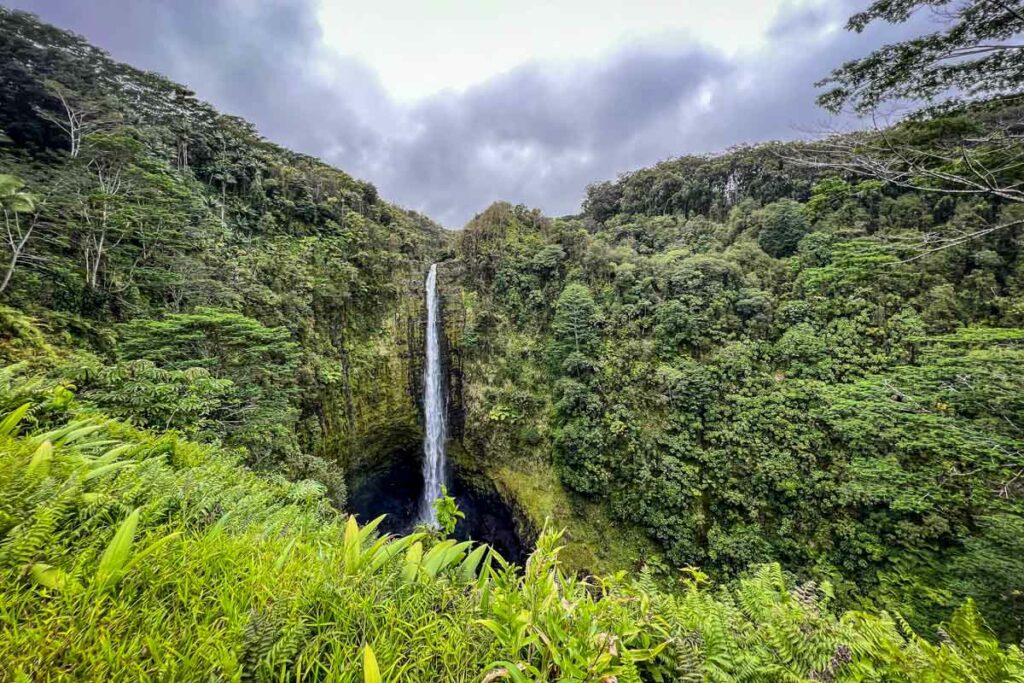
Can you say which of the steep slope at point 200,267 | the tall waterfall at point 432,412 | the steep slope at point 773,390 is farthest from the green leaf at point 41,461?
the tall waterfall at point 432,412

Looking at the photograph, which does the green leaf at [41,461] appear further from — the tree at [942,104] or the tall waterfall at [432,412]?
the tall waterfall at [432,412]

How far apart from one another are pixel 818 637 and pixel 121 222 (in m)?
11.3

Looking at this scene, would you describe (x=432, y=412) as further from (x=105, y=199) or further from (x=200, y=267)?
(x=105, y=199)

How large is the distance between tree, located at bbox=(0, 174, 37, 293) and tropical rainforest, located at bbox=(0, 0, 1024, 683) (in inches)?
2.4

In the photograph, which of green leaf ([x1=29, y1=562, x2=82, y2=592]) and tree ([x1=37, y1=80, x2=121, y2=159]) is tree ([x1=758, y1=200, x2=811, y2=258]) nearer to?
green leaf ([x1=29, y1=562, x2=82, y2=592])

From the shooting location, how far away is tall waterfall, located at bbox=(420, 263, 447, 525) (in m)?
13.8

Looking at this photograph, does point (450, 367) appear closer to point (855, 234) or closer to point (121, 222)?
point (121, 222)

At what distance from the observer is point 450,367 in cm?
1474

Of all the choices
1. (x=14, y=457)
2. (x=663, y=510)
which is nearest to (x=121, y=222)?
(x=14, y=457)

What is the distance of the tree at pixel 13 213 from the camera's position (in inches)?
189

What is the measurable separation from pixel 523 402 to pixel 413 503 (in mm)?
6933

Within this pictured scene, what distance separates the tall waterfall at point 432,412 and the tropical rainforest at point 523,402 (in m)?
0.45

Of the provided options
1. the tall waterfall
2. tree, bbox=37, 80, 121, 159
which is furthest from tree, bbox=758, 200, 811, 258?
tree, bbox=37, 80, 121, 159

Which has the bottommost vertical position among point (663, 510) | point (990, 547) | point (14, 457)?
point (663, 510)
